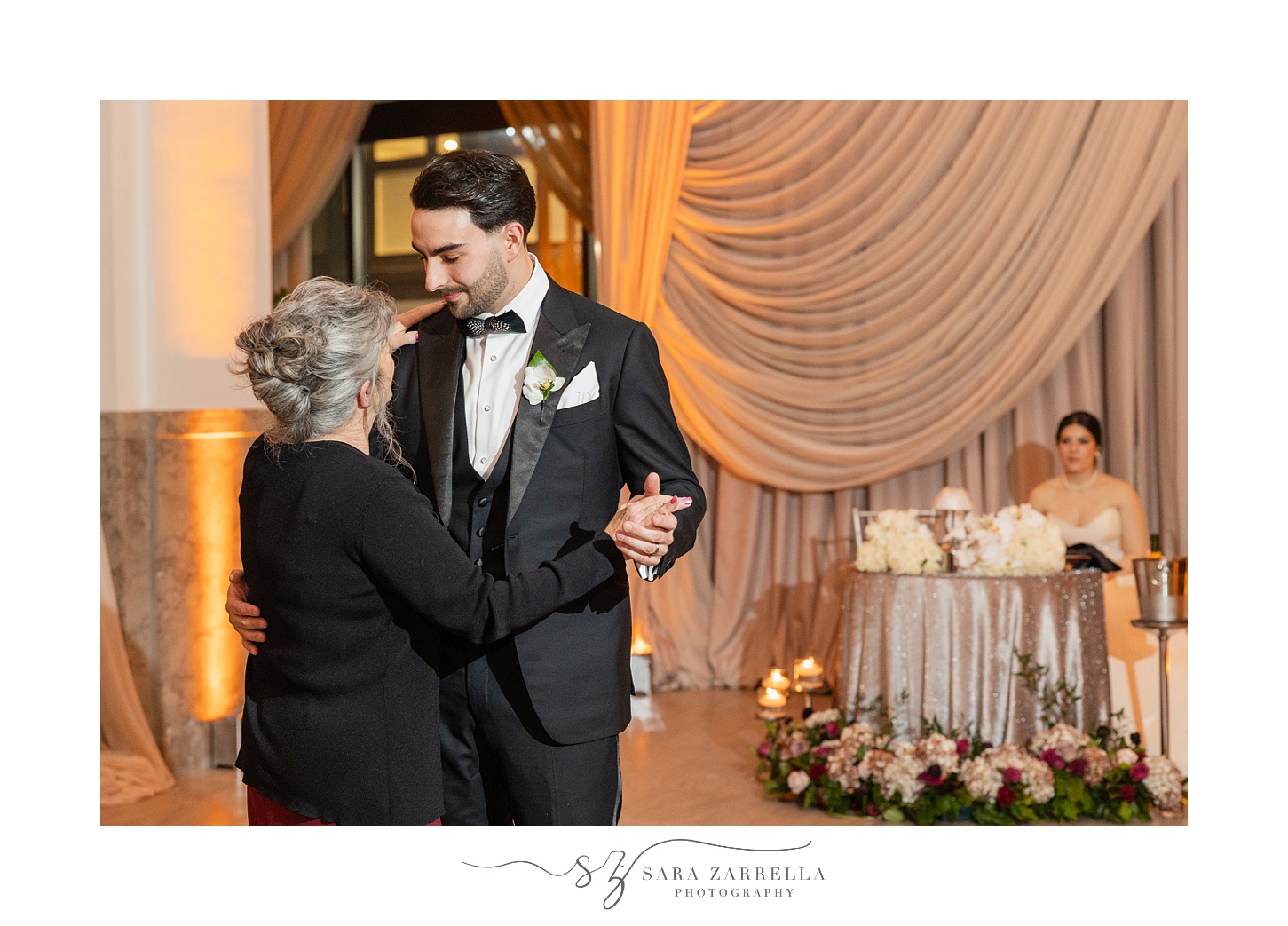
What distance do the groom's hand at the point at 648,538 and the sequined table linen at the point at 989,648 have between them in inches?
107

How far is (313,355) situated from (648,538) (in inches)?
26.5

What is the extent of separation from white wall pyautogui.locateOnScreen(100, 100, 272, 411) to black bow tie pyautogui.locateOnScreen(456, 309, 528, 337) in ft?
8.35

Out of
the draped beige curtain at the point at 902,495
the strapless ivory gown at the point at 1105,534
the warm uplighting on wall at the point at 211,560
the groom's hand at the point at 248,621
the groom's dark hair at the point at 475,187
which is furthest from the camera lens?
the draped beige curtain at the point at 902,495

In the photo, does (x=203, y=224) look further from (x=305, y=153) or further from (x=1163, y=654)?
(x=1163, y=654)

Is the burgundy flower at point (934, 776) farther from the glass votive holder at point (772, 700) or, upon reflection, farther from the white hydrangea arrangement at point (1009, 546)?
the glass votive holder at point (772, 700)

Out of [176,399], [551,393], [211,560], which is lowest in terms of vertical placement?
→ [211,560]

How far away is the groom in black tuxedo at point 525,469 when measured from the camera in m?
2.15

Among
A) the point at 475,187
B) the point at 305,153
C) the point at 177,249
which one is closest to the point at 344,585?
the point at 475,187

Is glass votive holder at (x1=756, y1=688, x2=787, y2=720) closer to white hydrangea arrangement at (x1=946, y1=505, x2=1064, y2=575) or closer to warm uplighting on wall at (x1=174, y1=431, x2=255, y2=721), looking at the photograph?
white hydrangea arrangement at (x1=946, y1=505, x2=1064, y2=575)

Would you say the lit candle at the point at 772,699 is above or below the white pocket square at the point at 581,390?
below

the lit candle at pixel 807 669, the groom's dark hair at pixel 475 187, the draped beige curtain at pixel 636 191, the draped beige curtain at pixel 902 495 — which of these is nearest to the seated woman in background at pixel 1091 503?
the draped beige curtain at pixel 902 495

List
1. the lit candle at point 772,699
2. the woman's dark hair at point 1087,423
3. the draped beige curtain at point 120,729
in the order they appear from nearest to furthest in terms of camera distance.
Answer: the draped beige curtain at point 120,729 < the lit candle at point 772,699 < the woman's dark hair at point 1087,423

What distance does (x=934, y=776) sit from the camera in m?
4.06

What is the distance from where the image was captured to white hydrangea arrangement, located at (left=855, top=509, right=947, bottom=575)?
4559mm
